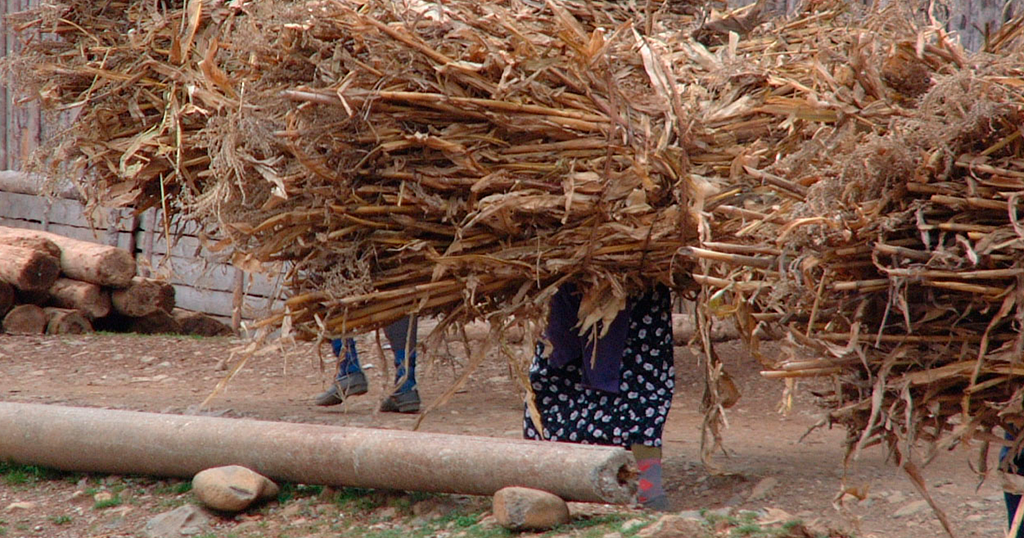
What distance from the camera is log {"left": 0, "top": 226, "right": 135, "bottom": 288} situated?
723cm

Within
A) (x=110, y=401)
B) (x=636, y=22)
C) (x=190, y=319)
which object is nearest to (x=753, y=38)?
(x=636, y=22)

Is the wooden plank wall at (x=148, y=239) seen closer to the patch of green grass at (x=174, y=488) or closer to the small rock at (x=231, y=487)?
the patch of green grass at (x=174, y=488)

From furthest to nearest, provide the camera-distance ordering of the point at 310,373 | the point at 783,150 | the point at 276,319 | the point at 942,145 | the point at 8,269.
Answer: the point at 8,269, the point at 310,373, the point at 276,319, the point at 783,150, the point at 942,145

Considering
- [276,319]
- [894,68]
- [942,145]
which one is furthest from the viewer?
[276,319]

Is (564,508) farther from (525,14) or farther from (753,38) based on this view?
(753,38)

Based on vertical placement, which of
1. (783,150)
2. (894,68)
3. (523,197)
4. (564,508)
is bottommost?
(564,508)

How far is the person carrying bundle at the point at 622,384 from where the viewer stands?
3.23m

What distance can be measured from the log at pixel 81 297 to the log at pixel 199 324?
528 mm

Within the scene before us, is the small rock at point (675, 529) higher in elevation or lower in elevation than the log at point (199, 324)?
higher

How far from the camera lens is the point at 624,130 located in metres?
2.72

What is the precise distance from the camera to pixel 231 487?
3385 millimetres

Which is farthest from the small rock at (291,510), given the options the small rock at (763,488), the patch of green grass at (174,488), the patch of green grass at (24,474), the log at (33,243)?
the log at (33,243)

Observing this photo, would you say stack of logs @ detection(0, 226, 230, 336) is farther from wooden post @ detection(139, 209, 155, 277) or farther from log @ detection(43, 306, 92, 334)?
wooden post @ detection(139, 209, 155, 277)

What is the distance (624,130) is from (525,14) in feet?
1.49
